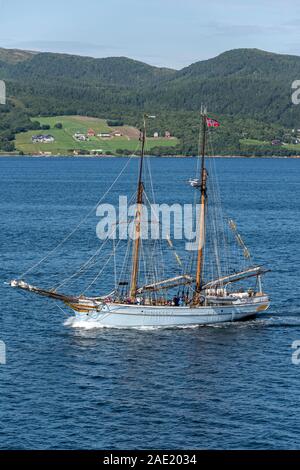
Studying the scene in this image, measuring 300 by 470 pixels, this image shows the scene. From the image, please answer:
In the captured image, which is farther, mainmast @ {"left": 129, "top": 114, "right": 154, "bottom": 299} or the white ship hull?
mainmast @ {"left": 129, "top": 114, "right": 154, "bottom": 299}

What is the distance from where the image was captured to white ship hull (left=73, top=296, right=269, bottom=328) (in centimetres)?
8319

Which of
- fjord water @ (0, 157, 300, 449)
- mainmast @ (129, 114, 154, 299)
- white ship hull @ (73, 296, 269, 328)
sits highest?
mainmast @ (129, 114, 154, 299)

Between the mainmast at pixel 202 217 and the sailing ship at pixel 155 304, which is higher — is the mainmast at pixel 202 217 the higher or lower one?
the higher one

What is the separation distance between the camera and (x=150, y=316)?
8375cm

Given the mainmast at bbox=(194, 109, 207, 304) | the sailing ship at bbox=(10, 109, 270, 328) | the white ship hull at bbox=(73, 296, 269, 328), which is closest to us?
the sailing ship at bbox=(10, 109, 270, 328)

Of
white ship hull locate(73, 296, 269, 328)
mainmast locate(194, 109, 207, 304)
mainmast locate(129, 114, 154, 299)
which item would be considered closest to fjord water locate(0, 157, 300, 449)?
white ship hull locate(73, 296, 269, 328)

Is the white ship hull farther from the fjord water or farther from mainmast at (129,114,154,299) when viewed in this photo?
mainmast at (129,114,154,299)

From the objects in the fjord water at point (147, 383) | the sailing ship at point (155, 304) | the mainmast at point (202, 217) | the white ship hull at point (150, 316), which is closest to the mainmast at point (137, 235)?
the sailing ship at point (155, 304)

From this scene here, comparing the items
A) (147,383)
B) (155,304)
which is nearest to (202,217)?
(155,304)

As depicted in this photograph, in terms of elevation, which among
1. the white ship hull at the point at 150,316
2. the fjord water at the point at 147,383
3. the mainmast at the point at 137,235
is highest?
the mainmast at the point at 137,235

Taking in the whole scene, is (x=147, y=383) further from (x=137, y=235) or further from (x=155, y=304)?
(x=137, y=235)

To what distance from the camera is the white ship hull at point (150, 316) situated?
273ft

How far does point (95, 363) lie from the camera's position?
72.4 m

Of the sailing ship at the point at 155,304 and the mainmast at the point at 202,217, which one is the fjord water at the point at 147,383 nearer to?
the sailing ship at the point at 155,304
